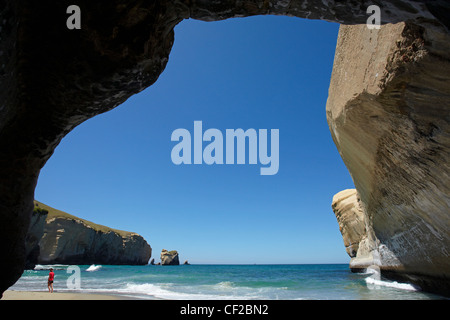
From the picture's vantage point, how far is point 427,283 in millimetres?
9422

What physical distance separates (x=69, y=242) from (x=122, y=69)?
189 feet

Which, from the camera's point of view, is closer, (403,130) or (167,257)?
(403,130)

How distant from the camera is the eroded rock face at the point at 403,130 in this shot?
379cm

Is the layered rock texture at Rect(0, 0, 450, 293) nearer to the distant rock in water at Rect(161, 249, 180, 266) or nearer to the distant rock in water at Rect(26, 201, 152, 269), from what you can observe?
the distant rock in water at Rect(26, 201, 152, 269)

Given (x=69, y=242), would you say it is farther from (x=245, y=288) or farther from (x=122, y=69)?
(x=122, y=69)

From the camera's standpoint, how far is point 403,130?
16.6ft

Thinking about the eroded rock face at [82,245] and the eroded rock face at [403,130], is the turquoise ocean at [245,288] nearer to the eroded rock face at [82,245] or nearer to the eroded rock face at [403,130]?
the eroded rock face at [403,130]

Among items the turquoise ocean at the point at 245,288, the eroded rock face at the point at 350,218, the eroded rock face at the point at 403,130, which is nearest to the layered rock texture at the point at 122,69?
the eroded rock face at the point at 403,130

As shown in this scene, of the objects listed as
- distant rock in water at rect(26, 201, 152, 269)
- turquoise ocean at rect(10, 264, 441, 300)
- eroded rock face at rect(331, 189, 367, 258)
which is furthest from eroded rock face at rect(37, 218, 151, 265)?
eroded rock face at rect(331, 189, 367, 258)

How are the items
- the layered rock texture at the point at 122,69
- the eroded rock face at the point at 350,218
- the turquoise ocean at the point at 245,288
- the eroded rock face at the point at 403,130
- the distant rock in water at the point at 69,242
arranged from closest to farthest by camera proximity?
the layered rock texture at the point at 122,69, the eroded rock face at the point at 403,130, the turquoise ocean at the point at 245,288, the eroded rock face at the point at 350,218, the distant rock in water at the point at 69,242

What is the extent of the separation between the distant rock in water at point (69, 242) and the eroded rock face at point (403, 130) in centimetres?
4032

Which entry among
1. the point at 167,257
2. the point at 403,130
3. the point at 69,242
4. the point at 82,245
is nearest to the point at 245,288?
the point at 403,130
